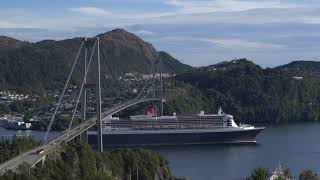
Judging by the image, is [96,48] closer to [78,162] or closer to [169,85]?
[78,162]

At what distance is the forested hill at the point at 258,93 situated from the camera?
34875mm

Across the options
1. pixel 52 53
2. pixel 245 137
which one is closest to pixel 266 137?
pixel 245 137

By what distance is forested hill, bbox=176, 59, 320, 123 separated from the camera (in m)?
34.9

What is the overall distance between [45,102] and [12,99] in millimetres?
2880

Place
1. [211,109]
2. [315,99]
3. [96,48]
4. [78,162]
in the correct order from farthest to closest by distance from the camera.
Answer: [315,99] < [211,109] < [96,48] < [78,162]

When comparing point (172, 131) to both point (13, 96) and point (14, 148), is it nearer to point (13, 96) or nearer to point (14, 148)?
point (14, 148)

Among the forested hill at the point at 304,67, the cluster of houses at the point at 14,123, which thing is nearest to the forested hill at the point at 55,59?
the forested hill at the point at 304,67

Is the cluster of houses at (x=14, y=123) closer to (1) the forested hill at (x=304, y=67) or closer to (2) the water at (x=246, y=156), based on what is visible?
(2) the water at (x=246, y=156)

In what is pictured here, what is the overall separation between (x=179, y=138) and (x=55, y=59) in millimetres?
26234

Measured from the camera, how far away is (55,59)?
49.8 metres

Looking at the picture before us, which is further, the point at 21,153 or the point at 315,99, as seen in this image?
the point at 315,99

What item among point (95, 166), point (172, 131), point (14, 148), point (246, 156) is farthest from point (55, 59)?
point (95, 166)

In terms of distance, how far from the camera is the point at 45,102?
38000mm

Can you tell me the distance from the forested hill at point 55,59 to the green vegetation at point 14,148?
28.4 m
